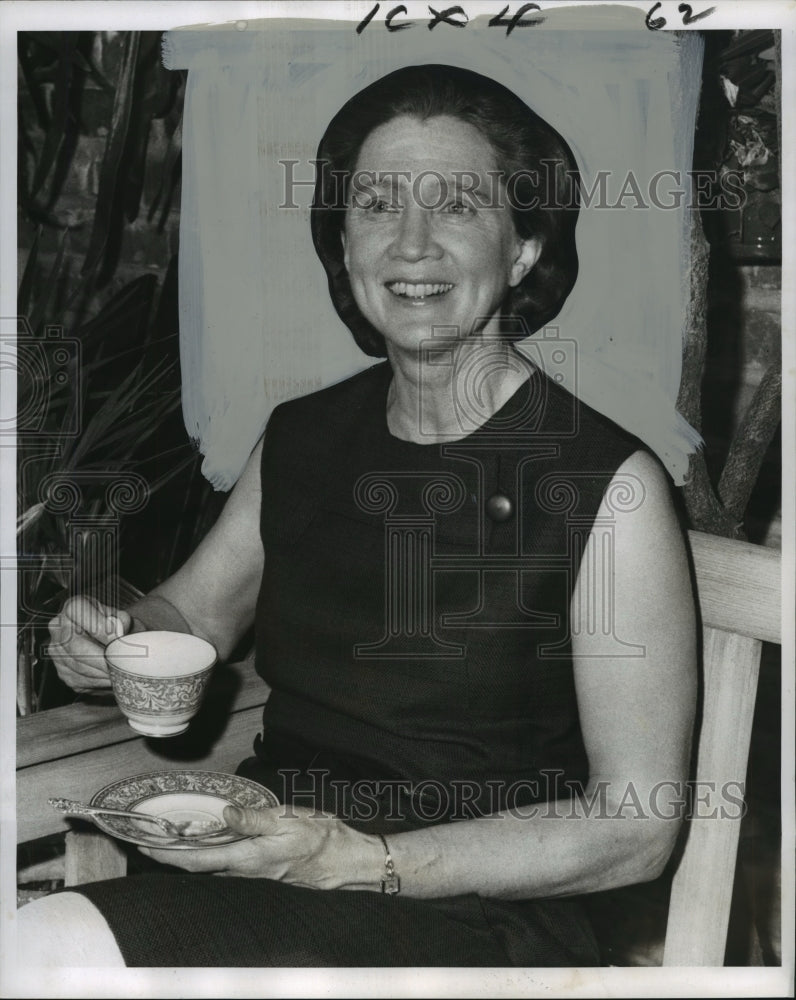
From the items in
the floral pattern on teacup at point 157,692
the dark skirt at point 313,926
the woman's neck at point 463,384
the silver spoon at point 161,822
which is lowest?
the dark skirt at point 313,926

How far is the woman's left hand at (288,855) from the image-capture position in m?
1.19

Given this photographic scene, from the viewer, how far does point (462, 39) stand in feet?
4.07

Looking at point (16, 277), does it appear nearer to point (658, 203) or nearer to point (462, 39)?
point (462, 39)

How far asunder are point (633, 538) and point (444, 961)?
531 millimetres

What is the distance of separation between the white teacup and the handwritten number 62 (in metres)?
0.90

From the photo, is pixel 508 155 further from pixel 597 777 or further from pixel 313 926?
pixel 313 926

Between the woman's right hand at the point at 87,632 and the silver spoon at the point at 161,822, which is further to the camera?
the woman's right hand at the point at 87,632

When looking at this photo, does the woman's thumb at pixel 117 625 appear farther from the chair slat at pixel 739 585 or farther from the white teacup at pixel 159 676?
the chair slat at pixel 739 585

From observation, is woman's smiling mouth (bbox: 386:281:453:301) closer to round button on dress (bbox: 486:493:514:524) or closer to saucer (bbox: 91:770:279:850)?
round button on dress (bbox: 486:493:514:524)

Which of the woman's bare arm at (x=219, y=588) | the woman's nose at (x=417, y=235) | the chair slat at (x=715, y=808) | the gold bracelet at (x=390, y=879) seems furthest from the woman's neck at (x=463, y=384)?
the gold bracelet at (x=390, y=879)

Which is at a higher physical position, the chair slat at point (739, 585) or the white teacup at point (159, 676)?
the chair slat at point (739, 585)

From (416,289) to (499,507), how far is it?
10.5 inches

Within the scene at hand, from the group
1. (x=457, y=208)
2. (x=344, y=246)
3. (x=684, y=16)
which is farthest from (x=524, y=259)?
(x=684, y=16)

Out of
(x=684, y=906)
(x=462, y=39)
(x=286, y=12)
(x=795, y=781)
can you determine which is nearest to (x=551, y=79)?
(x=462, y=39)
